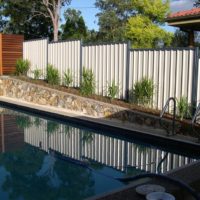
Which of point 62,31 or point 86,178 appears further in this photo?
point 62,31

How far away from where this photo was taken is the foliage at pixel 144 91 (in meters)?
11.5

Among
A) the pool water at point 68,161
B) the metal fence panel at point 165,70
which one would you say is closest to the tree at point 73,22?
the metal fence panel at point 165,70

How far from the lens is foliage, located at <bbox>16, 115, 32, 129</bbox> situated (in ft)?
40.1

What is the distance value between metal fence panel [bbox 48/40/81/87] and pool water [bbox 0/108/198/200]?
3524 mm

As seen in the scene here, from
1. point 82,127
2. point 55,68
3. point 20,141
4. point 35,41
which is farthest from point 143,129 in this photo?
point 35,41

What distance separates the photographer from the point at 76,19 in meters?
26.9

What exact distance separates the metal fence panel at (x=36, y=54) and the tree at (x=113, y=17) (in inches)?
633

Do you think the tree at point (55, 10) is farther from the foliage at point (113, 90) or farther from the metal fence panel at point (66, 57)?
the foliage at point (113, 90)

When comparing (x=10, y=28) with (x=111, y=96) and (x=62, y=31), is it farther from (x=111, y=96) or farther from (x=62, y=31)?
(x=111, y=96)

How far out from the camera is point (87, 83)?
13555 millimetres

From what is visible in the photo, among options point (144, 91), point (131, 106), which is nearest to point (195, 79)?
point (144, 91)

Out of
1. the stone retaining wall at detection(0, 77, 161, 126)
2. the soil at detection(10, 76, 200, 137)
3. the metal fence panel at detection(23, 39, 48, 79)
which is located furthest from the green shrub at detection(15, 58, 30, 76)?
the stone retaining wall at detection(0, 77, 161, 126)

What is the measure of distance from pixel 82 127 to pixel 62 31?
16659 mm

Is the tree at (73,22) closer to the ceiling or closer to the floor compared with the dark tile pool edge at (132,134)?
closer to the ceiling
